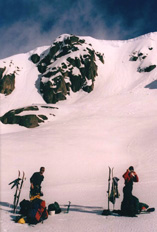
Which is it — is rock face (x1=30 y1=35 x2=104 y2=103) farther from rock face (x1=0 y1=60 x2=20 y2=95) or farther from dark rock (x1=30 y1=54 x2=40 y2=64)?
rock face (x1=0 y1=60 x2=20 y2=95)

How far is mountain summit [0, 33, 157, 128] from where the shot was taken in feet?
226

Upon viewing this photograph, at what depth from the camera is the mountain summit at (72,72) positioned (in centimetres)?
6900

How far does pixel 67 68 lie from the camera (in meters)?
75.7

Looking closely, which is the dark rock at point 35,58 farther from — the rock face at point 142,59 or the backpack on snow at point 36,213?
the backpack on snow at point 36,213

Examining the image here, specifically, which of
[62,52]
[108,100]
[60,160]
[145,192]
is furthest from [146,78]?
[145,192]

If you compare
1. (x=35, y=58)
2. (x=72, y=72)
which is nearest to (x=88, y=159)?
(x=72, y=72)

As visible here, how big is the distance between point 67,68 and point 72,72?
2.35 meters

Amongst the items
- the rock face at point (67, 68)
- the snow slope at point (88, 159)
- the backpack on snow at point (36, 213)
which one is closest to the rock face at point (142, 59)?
the rock face at point (67, 68)

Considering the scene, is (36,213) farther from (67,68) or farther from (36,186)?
(67,68)

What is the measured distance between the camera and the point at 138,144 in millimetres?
22938

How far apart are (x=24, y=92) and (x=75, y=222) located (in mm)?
69715

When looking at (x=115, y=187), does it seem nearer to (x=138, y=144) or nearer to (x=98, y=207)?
(x=98, y=207)

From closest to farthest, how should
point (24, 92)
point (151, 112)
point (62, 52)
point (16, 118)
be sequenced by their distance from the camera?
point (151, 112)
point (16, 118)
point (24, 92)
point (62, 52)

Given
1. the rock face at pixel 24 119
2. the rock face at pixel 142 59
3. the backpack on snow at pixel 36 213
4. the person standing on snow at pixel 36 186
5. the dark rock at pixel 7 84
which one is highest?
the rock face at pixel 142 59
